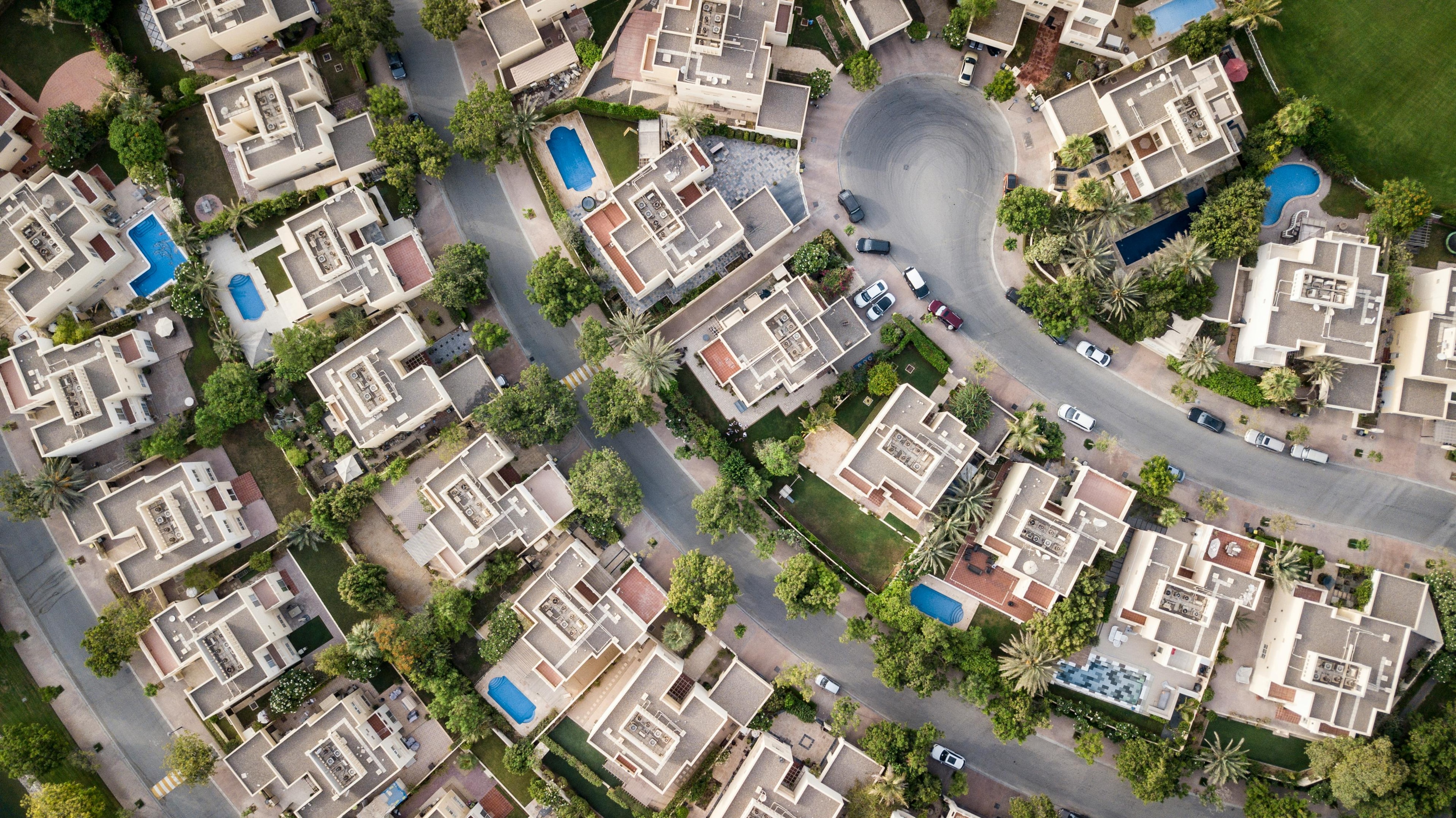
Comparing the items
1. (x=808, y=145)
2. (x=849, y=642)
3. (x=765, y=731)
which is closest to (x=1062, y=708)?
(x=849, y=642)

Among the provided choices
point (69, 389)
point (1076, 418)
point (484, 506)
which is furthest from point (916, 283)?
point (69, 389)

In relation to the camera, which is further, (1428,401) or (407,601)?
(407,601)

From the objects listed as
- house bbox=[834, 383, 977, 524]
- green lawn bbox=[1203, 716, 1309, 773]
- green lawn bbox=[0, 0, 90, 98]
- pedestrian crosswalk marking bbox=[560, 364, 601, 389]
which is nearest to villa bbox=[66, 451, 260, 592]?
green lawn bbox=[0, 0, 90, 98]

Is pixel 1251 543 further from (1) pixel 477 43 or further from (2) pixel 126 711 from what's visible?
(2) pixel 126 711

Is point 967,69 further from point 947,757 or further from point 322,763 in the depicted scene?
point 322,763

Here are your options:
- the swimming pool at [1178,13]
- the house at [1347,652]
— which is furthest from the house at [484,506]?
the swimming pool at [1178,13]

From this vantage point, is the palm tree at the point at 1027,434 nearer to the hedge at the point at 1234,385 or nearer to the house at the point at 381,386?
the hedge at the point at 1234,385

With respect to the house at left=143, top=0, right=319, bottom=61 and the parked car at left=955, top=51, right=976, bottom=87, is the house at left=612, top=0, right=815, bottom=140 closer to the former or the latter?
the parked car at left=955, top=51, right=976, bottom=87
